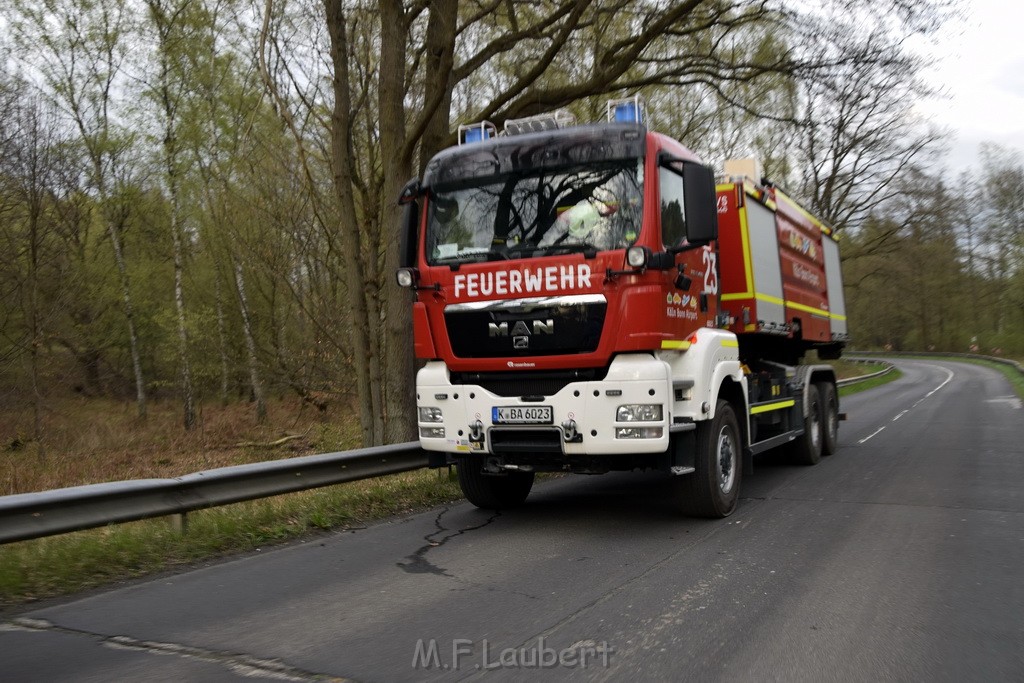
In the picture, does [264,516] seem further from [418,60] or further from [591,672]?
[418,60]

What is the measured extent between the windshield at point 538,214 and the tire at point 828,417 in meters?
6.75

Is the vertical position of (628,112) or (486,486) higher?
(628,112)

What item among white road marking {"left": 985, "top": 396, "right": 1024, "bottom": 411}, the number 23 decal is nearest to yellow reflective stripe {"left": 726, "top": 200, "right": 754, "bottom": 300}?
the number 23 decal

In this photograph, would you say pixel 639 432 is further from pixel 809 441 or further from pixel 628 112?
pixel 809 441

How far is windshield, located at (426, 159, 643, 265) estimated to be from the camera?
6652mm

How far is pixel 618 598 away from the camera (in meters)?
4.98

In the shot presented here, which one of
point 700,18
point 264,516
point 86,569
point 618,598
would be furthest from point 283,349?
point 618,598

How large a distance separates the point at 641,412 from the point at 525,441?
105cm

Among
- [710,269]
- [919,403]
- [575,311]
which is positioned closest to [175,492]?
[575,311]

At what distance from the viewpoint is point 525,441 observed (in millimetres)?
6859

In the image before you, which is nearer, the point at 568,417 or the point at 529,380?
the point at 568,417

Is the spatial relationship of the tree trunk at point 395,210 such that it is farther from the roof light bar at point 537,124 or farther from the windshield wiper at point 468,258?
the windshield wiper at point 468,258

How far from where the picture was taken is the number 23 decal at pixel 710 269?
7574mm

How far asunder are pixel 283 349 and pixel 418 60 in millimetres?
9896
